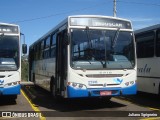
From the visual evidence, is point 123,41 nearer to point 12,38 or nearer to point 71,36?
point 71,36

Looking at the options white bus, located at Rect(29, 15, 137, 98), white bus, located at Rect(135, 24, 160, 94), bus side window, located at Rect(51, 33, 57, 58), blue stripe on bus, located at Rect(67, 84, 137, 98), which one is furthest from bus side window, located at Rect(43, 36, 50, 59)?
blue stripe on bus, located at Rect(67, 84, 137, 98)

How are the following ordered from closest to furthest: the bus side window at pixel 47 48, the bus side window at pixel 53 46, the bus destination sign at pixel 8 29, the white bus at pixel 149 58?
the white bus at pixel 149 58 → the bus destination sign at pixel 8 29 → the bus side window at pixel 53 46 → the bus side window at pixel 47 48

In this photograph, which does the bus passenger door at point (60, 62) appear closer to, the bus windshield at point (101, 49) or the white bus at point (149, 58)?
the bus windshield at point (101, 49)

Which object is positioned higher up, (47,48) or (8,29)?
(8,29)

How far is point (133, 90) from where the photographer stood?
12.9m

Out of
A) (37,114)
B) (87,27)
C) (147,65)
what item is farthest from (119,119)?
(147,65)

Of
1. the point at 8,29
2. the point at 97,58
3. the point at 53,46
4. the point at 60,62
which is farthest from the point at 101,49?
the point at 8,29

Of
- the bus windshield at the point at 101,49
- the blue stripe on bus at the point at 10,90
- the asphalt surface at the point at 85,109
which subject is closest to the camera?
the asphalt surface at the point at 85,109

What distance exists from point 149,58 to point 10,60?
19.7 ft

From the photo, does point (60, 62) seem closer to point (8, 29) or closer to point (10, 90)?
point (10, 90)

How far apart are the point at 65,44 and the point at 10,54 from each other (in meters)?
2.85

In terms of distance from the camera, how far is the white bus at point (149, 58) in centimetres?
1430

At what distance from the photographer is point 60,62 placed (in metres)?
13.9

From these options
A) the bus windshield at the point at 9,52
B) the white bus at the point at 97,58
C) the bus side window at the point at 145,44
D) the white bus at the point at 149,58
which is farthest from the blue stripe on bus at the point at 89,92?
the bus windshield at the point at 9,52
